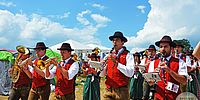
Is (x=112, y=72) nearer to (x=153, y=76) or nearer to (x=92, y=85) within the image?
(x=153, y=76)

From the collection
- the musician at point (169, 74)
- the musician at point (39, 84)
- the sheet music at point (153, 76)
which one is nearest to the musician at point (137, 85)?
the musician at point (39, 84)

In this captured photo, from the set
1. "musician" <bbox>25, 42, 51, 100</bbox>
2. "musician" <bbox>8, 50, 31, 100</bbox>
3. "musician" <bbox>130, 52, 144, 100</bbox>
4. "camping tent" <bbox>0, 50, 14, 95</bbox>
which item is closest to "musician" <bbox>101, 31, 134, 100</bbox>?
"musician" <bbox>25, 42, 51, 100</bbox>

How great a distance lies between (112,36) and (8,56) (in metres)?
9.16

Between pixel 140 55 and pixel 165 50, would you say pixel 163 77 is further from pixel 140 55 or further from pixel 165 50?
pixel 140 55

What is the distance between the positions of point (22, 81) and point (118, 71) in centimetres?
271

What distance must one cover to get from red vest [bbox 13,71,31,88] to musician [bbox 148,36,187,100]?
3.55 metres

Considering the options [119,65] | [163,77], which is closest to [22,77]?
[119,65]

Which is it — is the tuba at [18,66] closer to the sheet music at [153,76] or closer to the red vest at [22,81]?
the red vest at [22,81]

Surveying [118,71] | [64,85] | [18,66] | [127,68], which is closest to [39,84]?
[64,85]

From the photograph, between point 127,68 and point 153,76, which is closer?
point 153,76

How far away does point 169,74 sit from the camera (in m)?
4.53

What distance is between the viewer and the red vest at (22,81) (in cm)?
709

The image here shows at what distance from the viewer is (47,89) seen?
21.2 ft

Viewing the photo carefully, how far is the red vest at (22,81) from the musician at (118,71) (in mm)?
2380
